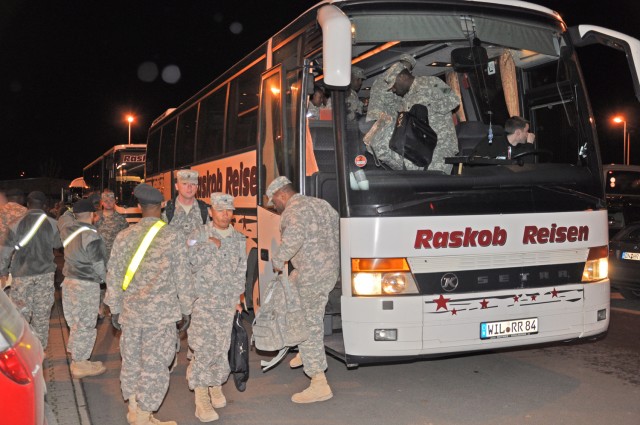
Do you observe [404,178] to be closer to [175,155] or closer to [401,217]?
[401,217]

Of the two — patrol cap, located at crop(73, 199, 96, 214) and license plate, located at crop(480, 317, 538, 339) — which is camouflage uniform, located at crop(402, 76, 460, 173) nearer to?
license plate, located at crop(480, 317, 538, 339)

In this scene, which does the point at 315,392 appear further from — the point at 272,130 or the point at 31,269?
the point at 31,269

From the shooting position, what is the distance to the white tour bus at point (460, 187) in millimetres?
5262

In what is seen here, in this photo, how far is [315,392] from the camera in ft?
18.6

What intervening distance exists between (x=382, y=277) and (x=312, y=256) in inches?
26.7

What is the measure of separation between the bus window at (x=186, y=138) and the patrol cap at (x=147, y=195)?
18.0 feet

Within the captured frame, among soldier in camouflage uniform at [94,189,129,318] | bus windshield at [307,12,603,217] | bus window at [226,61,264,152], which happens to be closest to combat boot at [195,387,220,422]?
bus windshield at [307,12,603,217]

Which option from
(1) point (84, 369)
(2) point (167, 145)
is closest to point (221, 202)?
(1) point (84, 369)

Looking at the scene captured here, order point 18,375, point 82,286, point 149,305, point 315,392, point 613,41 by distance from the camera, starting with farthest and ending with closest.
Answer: point 82,286, point 613,41, point 315,392, point 149,305, point 18,375

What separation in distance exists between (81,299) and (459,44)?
457cm

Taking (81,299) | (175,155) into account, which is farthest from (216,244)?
(175,155)

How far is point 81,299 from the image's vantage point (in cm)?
663

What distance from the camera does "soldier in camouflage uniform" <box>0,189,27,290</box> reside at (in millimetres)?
7254

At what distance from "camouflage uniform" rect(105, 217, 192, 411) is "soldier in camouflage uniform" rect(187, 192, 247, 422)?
0.85ft
